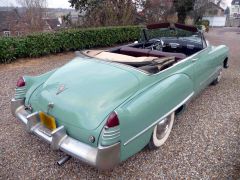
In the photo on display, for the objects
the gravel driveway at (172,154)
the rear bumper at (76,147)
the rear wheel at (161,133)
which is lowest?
the gravel driveway at (172,154)

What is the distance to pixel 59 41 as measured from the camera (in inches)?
318

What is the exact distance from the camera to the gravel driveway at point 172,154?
245 centimetres

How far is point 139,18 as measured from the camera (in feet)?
43.8

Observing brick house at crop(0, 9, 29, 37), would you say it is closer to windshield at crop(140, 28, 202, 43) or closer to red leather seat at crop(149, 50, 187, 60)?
windshield at crop(140, 28, 202, 43)

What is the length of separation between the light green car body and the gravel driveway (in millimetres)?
398

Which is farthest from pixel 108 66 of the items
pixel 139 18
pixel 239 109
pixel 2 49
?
pixel 139 18

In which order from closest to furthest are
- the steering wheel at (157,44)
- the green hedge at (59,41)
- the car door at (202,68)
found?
the car door at (202,68)
the steering wheel at (157,44)
the green hedge at (59,41)

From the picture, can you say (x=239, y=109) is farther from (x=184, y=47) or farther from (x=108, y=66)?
(x=108, y=66)

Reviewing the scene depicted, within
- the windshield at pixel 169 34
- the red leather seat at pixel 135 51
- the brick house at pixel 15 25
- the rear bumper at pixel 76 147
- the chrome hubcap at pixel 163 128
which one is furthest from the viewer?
the brick house at pixel 15 25

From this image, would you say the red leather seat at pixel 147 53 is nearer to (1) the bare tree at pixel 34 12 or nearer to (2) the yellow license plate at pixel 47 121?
(2) the yellow license plate at pixel 47 121

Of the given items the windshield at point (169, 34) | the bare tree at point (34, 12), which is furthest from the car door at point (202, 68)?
the bare tree at point (34, 12)

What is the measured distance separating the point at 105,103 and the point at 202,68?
2.16 metres

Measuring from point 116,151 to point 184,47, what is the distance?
3014mm

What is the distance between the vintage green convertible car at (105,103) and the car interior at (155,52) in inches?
0.8
